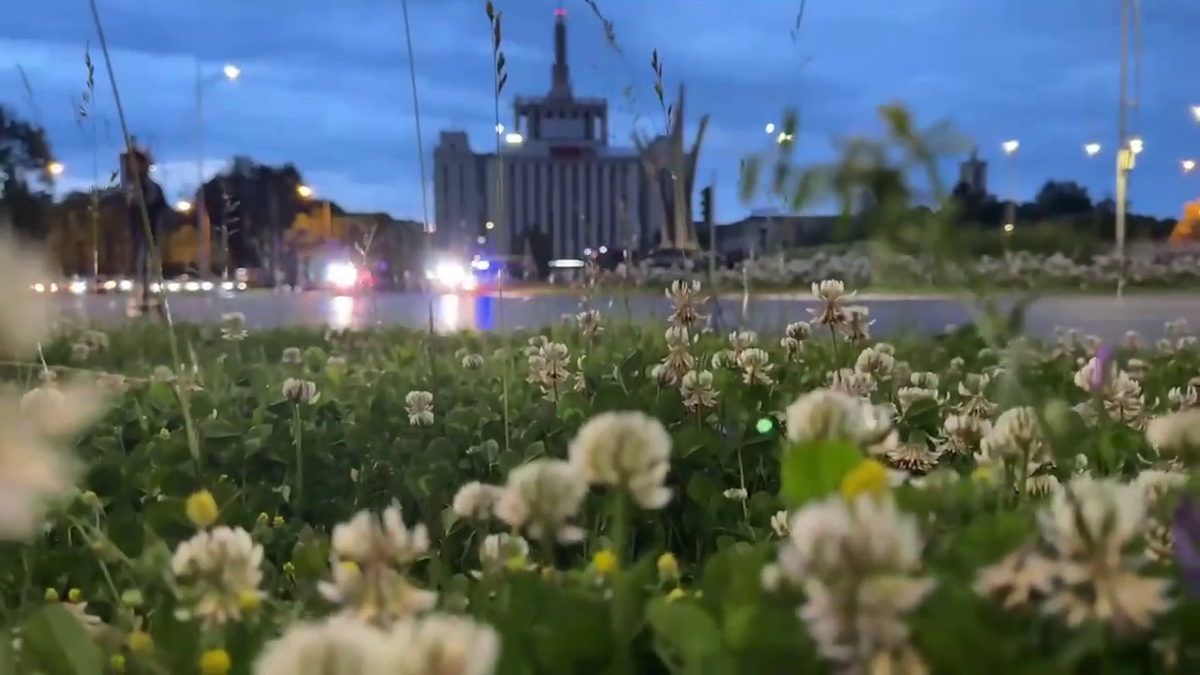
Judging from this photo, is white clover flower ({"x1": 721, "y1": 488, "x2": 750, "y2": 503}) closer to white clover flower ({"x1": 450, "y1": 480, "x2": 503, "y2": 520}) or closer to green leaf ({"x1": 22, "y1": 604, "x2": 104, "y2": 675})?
white clover flower ({"x1": 450, "y1": 480, "x2": 503, "y2": 520})

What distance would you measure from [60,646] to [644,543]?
0.96 meters

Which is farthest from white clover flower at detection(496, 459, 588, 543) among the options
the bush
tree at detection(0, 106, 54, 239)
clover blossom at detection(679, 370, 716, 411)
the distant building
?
tree at detection(0, 106, 54, 239)

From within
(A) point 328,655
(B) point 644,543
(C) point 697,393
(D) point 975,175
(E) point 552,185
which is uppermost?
(E) point 552,185

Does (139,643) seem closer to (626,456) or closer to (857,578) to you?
(626,456)

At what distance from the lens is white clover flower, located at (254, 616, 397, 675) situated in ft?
1.45

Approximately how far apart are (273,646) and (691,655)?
0.72 ft

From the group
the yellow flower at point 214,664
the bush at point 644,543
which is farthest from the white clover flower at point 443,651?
the yellow flower at point 214,664

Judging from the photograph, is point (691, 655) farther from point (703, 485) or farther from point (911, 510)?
point (703, 485)

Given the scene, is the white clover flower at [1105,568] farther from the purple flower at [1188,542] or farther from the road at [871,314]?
the road at [871,314]

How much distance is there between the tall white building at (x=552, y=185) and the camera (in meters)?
4.11

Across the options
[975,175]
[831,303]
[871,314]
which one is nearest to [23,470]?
[975,175]

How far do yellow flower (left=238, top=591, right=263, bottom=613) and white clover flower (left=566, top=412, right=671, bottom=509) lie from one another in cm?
24

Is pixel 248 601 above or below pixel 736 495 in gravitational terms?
above

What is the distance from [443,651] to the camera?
477 millimetres
